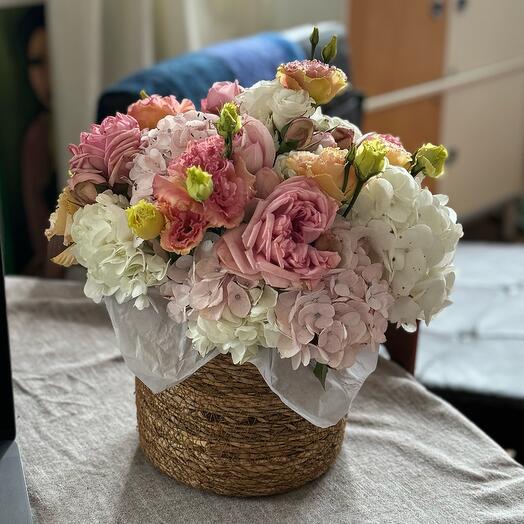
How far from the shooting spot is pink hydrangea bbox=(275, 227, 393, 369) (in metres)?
0.69

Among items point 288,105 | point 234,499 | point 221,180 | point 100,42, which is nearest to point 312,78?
point 288,105

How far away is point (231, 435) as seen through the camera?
2.62 feet

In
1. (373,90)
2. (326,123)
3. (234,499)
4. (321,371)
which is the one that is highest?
(326,123)

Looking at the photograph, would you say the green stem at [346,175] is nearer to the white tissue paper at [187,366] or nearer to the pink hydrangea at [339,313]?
the pink hydrangea at [339,313]

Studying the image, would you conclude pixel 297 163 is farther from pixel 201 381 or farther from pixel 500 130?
pixel 500 130

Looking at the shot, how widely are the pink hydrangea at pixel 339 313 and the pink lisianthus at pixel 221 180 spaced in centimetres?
8

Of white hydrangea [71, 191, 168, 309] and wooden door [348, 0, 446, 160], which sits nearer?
white hydrangea [71, 191, 168, 309]

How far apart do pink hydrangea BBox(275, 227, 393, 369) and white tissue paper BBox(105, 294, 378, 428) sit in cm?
4

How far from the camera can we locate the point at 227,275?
71 cm

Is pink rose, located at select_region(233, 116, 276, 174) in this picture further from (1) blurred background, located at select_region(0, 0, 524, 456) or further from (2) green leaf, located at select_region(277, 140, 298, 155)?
(1) blurred background, located at select_region(0, 0, 524, 456)

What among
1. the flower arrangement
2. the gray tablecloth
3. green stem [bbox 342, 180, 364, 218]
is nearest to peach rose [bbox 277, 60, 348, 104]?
the flower arrangement

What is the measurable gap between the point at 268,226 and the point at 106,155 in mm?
193

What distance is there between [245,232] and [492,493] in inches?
16.1

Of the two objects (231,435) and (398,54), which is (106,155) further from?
(398,54)
